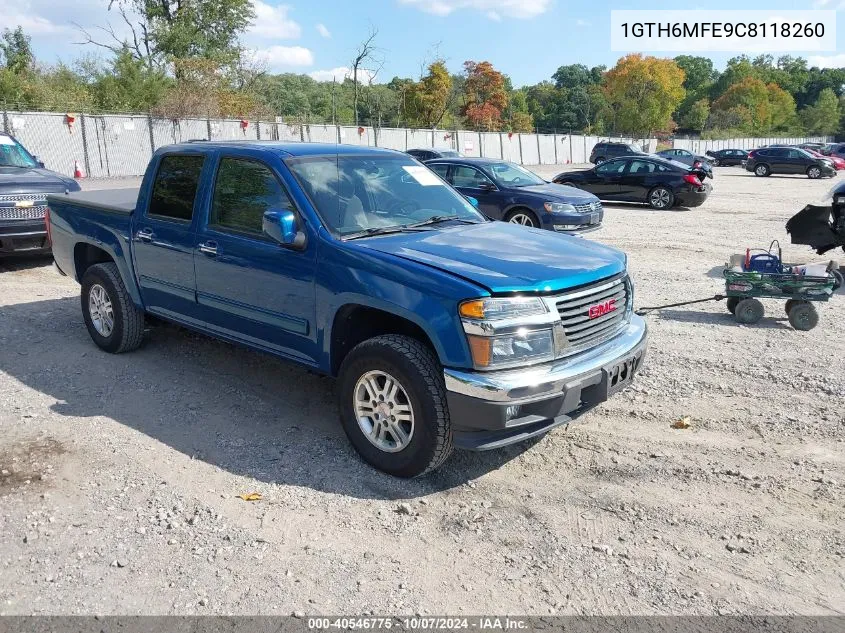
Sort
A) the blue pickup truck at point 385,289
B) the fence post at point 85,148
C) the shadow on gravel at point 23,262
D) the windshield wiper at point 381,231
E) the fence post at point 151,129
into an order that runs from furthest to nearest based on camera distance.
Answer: the fence post at point 151,129 < the fence post at point 85,148 < the shadow on gravel at point 23,262 < the windshield wiper at point 381,231 < the blue pickup truck at point 385,289

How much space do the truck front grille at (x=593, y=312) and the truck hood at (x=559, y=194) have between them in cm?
799

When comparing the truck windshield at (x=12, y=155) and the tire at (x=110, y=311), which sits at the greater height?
the truck windshield at (x=12, y=155)

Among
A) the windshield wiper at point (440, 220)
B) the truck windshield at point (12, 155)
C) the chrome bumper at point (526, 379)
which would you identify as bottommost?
the chrome bumper at point (526, 379)

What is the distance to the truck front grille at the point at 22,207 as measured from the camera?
29.7 ft

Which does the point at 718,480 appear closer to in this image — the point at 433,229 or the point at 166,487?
the point at 433,229

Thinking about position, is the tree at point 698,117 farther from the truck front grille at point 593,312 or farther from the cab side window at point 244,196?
the cab side window at point 244,196

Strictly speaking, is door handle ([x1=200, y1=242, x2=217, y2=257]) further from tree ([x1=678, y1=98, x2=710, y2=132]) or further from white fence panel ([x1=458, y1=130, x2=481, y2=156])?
tree ([x1=678, y1=98, x2=710, y2=132])

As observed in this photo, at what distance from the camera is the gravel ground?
3146 mm

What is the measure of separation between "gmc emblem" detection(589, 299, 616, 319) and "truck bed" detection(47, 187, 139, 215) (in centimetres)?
390

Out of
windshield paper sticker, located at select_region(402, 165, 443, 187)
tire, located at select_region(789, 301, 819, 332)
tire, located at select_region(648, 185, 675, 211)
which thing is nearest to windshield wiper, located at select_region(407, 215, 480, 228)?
windshield paper sticker, located at select_region(402, 165, 443, 187)

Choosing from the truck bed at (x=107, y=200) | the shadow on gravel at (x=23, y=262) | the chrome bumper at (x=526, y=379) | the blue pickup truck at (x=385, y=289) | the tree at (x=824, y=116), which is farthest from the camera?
the tree at (x=824, y=116)

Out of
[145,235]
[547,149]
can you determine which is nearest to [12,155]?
[145,235]

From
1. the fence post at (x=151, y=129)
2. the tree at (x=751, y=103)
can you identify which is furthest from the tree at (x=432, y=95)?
the tree at (x=751, y=103)

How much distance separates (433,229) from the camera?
15.5 ft
